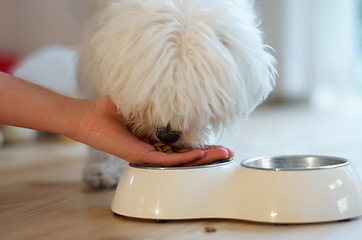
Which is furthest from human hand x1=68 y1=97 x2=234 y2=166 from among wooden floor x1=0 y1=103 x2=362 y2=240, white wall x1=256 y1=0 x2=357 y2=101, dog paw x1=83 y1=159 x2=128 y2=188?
white wall x1=256 y1=0 x2=357 y2=101

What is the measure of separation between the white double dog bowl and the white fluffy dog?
0.35 feet

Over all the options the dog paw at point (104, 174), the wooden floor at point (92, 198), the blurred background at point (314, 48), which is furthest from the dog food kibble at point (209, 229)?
the blurred background at point (314, 48)

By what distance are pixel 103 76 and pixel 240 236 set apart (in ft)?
1.72

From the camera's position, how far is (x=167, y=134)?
1.30m

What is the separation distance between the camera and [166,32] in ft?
4.21

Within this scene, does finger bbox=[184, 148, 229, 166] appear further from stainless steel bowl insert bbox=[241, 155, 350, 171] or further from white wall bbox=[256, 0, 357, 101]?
white wall bbox=[256, 0, 357, 101]

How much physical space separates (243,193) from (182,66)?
307 mm

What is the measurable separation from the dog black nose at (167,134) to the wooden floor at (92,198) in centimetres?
19

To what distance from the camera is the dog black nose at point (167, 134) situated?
129 centimetres

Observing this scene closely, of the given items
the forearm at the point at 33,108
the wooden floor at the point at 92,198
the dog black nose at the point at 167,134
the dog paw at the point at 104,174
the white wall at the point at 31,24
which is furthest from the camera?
the white wall at the point at 31,24

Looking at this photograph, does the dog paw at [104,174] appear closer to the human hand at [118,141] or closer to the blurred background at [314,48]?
the human hand at [118,141]

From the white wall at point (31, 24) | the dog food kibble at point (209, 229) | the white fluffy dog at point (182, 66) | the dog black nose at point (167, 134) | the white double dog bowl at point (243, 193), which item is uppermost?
the white fluffy dog at point (182, 66)

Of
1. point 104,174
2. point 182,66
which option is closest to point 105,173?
point 104,174

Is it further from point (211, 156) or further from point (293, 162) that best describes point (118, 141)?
point (293, 162)
